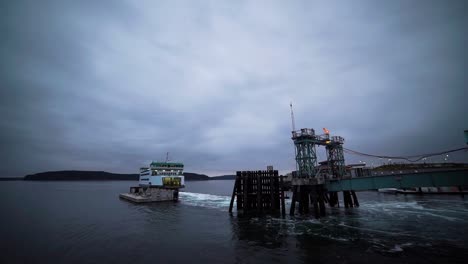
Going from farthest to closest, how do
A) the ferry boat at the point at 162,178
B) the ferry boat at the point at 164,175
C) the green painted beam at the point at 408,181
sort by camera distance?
the ferry boat at the point at 164,175 → the ferry boat at the point at 162,178 → the green painted beam at the point at 408,181

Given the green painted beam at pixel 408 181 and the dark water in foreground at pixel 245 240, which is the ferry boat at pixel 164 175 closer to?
the dark water in foreground at pixel 245 240

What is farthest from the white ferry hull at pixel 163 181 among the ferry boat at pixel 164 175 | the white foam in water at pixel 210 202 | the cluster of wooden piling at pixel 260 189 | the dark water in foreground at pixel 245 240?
the cluster of wooden piling at pixel 260 189

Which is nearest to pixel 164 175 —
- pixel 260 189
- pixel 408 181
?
pixel 260 189

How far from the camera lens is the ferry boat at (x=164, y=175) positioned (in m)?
74.2

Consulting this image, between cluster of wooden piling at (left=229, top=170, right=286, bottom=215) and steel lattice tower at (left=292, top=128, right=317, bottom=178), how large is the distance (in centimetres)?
391

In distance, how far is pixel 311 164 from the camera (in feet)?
112

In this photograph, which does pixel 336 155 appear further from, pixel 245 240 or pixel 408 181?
pixel 245 240

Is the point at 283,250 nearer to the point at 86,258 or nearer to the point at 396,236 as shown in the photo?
the point at 396,236

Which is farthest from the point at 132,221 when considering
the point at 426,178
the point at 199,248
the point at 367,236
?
the point at 426,178

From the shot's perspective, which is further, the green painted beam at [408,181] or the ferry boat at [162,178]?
the ferry boat at [162,178]

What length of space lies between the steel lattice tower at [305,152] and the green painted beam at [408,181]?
3.89m

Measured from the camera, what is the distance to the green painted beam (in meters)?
20.6

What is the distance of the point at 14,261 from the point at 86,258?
5.46 metres

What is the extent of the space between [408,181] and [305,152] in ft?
44.3
